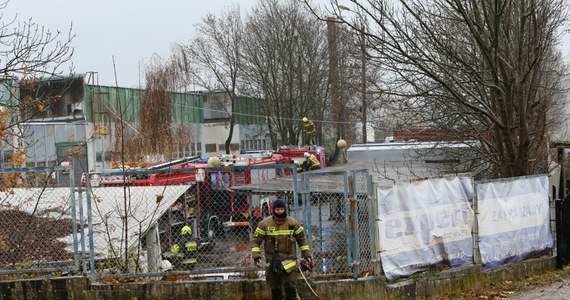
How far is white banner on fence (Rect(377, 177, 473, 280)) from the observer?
31.6ft

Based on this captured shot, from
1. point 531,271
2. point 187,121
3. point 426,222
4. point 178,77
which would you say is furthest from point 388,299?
point 187,121

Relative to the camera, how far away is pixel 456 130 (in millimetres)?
20641

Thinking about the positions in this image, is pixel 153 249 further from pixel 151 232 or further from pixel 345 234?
pixel 345 234

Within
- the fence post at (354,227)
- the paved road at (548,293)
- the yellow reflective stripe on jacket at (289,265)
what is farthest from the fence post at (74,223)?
the paved road at (548,293)

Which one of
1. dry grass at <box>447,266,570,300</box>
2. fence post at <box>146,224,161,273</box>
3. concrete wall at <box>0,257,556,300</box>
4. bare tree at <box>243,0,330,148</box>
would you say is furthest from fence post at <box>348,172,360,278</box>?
bare tree at <box>243,0,330,148</box>

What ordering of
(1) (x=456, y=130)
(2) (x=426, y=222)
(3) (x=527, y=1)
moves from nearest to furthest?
1. (2) (x=426, y=222)
2. (3) (x=527, y=1)
3. (1) (x=456, y=130)

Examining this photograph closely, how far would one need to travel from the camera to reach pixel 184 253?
9656mm

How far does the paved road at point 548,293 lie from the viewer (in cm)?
985

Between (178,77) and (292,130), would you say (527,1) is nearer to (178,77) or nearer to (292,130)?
(178,77)

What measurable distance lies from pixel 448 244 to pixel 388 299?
1.70 metres

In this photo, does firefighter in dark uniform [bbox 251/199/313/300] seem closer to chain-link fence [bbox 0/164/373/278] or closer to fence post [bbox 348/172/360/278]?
chain-link fence [bbox 0/164/373/278]

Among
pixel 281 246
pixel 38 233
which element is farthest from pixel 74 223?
pixel 281 246

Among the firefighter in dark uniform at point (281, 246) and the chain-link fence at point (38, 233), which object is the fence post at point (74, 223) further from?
the firefighter in dark uniform at point (281, 246)

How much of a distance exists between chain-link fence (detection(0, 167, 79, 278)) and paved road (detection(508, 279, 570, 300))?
6230 mm
